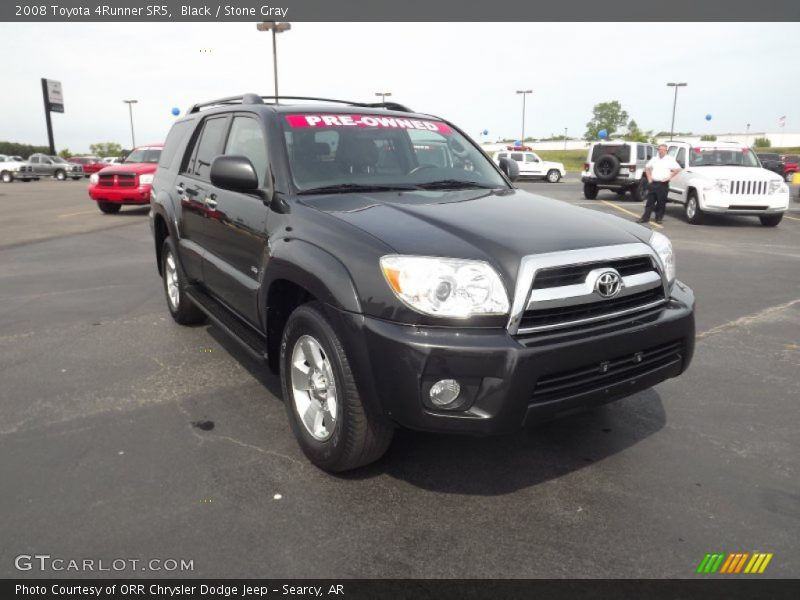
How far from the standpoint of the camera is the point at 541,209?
3.38 metres

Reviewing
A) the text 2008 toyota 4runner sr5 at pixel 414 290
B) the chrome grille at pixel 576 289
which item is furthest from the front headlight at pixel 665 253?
the chrome grille at pixel 576 289

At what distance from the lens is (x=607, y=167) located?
66.7ft

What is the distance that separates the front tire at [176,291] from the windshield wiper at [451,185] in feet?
8.21

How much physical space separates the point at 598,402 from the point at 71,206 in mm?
20103

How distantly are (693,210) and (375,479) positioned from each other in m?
13.3

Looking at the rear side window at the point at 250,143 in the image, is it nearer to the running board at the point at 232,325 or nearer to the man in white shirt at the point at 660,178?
the running board at the point at 232,325

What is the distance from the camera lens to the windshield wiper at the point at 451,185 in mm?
3693

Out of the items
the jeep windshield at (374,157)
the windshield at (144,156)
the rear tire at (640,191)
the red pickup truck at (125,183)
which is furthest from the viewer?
the rear tire at (640,191)

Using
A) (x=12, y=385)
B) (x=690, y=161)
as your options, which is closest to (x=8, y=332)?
(x=12, y=385)

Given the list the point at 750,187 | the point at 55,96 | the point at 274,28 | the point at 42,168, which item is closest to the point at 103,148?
the point at 55,96

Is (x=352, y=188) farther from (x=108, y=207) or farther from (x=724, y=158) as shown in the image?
(x=108, y=207)

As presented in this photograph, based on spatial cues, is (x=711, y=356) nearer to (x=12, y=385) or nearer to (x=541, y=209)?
(x=541, y=209)

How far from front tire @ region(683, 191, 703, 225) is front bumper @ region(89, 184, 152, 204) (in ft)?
42.4

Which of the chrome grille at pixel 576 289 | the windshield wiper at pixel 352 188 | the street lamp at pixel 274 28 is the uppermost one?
the street lamp at pixel 274 28
